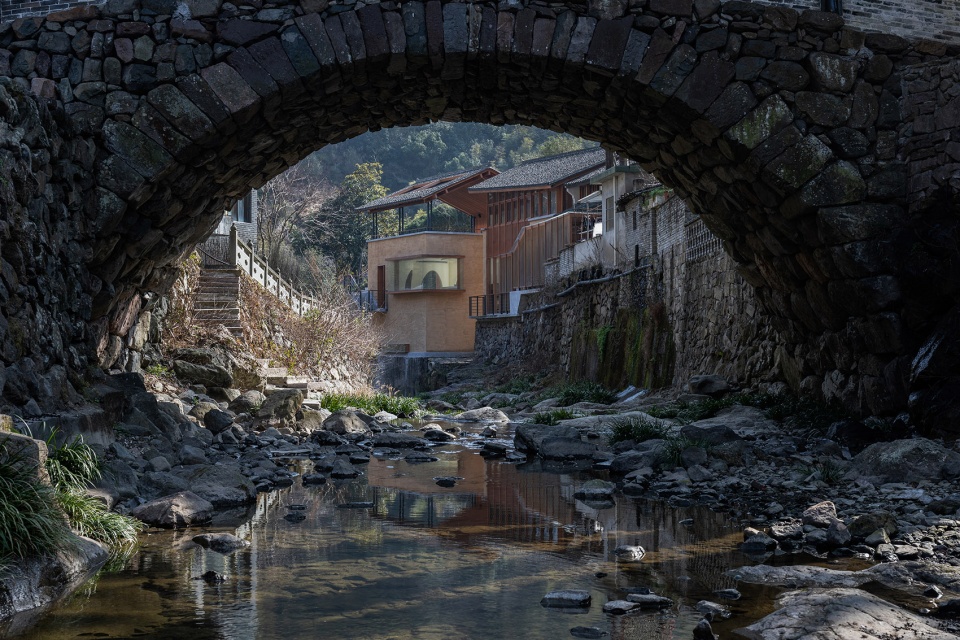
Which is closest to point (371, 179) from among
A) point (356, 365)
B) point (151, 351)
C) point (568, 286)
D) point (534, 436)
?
point (568, 286)

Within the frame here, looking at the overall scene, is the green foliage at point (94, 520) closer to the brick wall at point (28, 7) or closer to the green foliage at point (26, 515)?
the green foliage at point (26, 515)

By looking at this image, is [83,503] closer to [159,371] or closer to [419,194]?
[159,371]

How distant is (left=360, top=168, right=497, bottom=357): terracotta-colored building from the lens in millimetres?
38250

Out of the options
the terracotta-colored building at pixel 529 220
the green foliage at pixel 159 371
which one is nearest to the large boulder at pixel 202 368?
the green foliage at pixel 159 371

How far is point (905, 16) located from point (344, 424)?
917 cm

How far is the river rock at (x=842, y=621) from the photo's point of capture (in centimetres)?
401

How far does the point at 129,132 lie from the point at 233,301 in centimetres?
871

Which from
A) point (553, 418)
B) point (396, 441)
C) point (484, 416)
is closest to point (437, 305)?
point (484, 416)

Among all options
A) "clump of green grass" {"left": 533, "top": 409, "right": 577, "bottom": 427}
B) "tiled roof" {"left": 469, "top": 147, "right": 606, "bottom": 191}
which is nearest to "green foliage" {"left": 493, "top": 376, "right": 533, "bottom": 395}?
"tiled roof" {"left": 469, "top": 147, "right": 606, "bottom": 191}

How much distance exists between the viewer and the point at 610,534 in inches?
262

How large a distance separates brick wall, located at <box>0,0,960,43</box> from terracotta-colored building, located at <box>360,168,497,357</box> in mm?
28571

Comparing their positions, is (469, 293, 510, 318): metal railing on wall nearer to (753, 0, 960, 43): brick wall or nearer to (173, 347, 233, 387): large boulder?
(173, 347, 233, 387): large boulder

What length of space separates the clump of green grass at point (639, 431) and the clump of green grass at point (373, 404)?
20.1ft

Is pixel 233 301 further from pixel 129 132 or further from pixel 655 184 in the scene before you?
pixel 655 184
